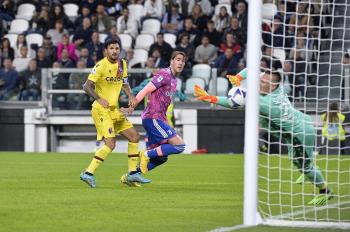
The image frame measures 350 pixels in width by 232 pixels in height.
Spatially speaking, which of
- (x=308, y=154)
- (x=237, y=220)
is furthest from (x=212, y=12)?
(x=237, y=220)

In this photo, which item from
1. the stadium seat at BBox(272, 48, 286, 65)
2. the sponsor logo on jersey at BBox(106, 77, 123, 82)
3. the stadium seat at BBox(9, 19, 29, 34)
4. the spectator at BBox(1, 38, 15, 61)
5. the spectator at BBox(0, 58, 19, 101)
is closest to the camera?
the stadium seat at BBox(272, 48, 286, 65)

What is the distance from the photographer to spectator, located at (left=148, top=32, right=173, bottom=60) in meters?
26.7

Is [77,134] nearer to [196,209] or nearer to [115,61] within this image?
[115,61]

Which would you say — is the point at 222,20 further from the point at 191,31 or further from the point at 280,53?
the point at 280,53

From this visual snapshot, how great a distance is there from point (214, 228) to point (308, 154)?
133 inches

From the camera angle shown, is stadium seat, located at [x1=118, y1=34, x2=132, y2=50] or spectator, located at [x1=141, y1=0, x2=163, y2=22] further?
spectator, located at [x1=141, y1=0, x2=163, y2=22]

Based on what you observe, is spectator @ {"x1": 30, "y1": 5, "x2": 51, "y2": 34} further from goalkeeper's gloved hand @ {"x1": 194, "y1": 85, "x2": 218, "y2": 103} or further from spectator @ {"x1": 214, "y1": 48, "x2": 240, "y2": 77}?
goalkeeper's gloved hand @ {"x1": 194, "y1": 85, "x2": 218, "y2": 103}

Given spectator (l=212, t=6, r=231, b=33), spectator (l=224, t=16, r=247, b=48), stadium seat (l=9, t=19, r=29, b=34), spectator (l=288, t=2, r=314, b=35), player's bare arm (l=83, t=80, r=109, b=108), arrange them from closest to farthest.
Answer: spectator (l=288, t=2, r=314, b=35) < player's bare arm (l=83, t=80, r=109, b=108) < spectator (l=224, t=16, r=247, b=48) < spectator (l=212, t=6, r=231, b=33) < stadium seat (l=9, t=19, r=29, b=34)

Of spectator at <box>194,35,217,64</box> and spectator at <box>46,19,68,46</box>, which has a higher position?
spectator at <box>46,19,68,46</box>

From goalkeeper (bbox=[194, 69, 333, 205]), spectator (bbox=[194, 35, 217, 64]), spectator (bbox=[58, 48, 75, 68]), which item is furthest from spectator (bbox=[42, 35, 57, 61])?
goalkeeper (bbox=[194, 69, 333, 205])

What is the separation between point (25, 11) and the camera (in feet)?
98.9

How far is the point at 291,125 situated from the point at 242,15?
50.5 feet

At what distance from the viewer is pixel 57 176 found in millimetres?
16766

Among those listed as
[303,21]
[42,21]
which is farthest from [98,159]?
[42,21]
